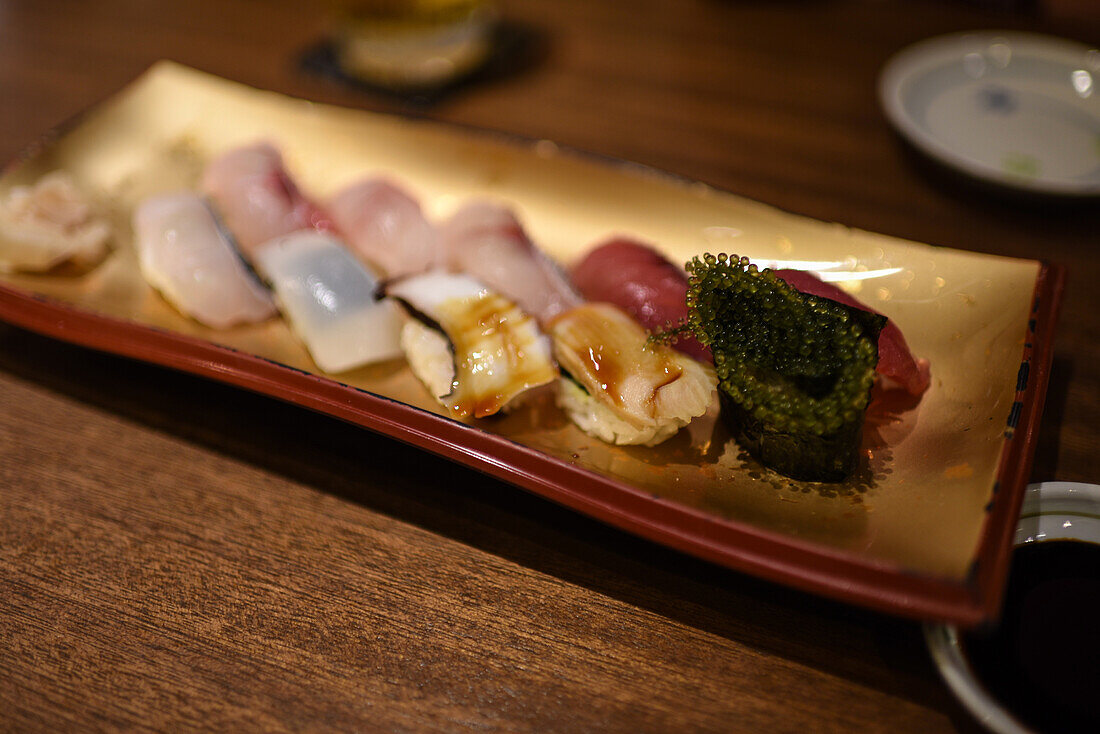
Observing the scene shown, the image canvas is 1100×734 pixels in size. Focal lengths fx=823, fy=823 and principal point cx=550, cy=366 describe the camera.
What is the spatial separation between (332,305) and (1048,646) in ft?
4.73

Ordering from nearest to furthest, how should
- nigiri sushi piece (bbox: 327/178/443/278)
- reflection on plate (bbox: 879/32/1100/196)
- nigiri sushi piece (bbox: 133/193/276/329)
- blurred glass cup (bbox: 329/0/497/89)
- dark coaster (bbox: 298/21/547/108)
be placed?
nigiri sushi piece (bbox: 133/193/276/329)
nigiri sushi piece (bbox: 327/178/443/278)
reflection on plate (bbox: 879/32/1100/196)
blurred glass cup (bbox: 329/0/497/89)
dark coaster (bbox: 298/21/547/108)

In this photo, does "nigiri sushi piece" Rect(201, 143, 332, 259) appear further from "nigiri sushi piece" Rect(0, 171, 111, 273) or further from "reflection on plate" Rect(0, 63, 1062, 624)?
"nigiri sushi piece" Rect(0, 171, 111, 273)

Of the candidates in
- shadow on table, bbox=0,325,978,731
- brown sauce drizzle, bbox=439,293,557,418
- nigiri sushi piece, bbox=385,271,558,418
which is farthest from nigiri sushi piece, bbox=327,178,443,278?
shadow on table, bbox=0,325,978,731

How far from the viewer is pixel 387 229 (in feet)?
6.63

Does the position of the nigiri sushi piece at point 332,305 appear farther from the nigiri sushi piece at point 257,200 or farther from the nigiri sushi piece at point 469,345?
the nigiri sushi piece at point 257,200

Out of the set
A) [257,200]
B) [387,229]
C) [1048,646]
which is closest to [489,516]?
[387,229]

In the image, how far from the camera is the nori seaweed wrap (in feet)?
4.46

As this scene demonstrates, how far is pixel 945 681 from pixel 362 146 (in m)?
1.96

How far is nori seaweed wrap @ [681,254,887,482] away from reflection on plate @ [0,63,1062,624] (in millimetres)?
72

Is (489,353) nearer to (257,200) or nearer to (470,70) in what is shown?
(257,200)

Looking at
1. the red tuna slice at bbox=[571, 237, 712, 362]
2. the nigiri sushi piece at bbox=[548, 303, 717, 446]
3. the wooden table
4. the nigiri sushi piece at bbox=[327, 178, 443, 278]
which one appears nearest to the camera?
the wooden table

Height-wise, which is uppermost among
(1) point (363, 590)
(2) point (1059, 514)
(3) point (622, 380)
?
(3) point (622, 380)

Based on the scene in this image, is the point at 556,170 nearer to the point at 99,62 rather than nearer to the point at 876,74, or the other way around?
the point at 876,74

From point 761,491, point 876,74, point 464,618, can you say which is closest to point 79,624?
point 464,618
